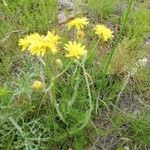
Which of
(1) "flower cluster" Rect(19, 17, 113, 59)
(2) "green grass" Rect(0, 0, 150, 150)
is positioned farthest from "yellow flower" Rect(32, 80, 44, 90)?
(1) "flower cluster" Rect(19, 17, 113, 59)

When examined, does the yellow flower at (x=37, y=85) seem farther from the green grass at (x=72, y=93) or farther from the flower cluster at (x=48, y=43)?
the flower cluster at (x=48, y=43)

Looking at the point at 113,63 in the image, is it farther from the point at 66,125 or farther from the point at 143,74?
the point at 66,125

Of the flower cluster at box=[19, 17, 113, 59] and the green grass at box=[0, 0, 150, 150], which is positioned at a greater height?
the flower cluster at box=[19, 17, 113, 59]

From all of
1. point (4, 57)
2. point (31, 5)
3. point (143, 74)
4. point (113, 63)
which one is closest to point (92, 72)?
point (113, 63)

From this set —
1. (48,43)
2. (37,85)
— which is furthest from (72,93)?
(48,43)

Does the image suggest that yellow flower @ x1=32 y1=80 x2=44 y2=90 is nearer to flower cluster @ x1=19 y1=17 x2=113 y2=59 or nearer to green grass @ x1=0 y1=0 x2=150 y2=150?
green grass @ x1=0 y1=0 x2=150 y2=150

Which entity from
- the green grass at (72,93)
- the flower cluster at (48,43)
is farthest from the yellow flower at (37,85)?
the flower cluster at (48,43)

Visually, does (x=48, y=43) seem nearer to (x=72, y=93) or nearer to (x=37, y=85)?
(x=37, y=85)

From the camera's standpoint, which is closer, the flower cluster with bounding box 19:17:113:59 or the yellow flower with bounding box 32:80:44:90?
the flower cluster with bounding box 19:17:113:59

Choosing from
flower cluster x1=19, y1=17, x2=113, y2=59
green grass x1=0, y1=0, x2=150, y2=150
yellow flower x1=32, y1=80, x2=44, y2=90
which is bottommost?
green grass x1=0, y1=0, x2=150, y2=150
